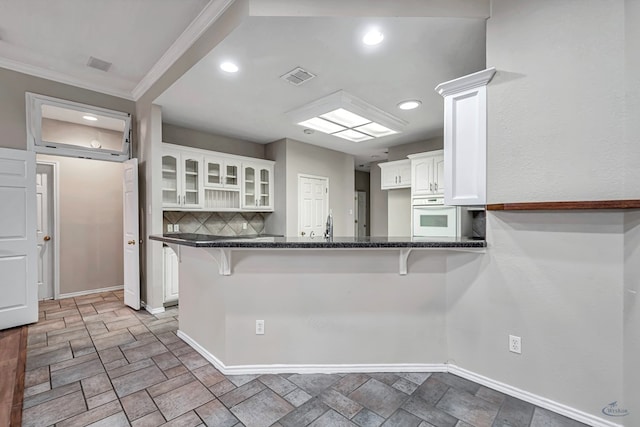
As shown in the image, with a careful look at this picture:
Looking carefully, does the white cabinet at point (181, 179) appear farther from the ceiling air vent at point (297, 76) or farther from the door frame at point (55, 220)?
the ceiling air vent at point (297, 76)

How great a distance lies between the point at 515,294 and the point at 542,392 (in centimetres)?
62

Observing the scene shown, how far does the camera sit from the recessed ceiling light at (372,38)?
6.98ft

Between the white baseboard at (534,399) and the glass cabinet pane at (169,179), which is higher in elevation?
the glass cabinet pane at (169,179)

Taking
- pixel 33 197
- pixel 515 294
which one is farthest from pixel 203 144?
pixel 515 294

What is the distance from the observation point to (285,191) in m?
5.06

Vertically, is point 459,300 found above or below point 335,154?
below

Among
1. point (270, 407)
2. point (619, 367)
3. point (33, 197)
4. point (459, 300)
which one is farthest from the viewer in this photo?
point (33, 197)

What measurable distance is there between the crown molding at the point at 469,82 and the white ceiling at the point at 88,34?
200 centimetres

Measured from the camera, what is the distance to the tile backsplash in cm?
438

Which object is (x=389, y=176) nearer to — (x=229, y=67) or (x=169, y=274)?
(x=229, y=67)

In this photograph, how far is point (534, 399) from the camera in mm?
1841

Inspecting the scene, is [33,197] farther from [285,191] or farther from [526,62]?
[526,62]

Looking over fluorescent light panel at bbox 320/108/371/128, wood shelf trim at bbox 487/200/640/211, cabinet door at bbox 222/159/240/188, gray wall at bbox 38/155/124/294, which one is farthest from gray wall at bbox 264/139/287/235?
wood shelf trim at bbox 487/200/640/211

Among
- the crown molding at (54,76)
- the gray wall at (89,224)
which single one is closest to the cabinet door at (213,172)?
the crown molding at (54,76)
